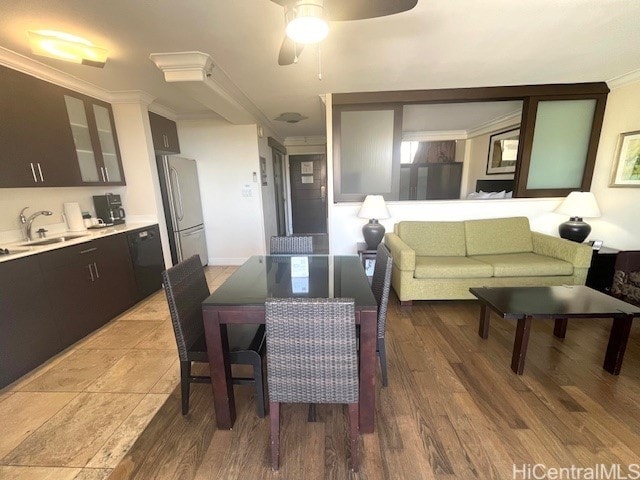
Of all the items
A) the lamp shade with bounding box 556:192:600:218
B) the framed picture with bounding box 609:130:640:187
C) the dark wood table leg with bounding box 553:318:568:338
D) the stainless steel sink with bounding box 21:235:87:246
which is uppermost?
the framed picture with bounding box 609:130:640:187

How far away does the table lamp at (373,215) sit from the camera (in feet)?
10.1

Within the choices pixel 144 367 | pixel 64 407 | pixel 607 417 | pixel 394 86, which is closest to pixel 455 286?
pixel 607 417

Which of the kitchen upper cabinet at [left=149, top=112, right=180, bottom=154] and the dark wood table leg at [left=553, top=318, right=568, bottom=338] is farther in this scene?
the kitchen upper cabinet at [left=149, top=112, right=180, bottom=154]

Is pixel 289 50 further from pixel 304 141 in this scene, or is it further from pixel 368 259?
pixel 304 141

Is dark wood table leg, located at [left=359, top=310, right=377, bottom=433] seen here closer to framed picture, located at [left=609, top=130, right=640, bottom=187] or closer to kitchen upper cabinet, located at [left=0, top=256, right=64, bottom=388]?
kitchen upper cabinet, located at [left=0, top=256, right=64, bottom=388]

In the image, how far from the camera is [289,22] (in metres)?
1.30

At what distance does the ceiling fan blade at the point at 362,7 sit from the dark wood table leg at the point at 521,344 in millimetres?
1950

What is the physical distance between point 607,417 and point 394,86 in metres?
3.22

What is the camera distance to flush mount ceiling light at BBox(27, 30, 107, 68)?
1841 millimetres

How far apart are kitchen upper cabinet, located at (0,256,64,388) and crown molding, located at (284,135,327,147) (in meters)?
5.42

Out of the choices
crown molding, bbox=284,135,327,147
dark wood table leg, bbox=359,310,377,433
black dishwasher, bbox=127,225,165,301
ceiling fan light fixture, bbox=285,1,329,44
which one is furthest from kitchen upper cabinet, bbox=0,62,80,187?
crown molding, bbox=284,135,327,147

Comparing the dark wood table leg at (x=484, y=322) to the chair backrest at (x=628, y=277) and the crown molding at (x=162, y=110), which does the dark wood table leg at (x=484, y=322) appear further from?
the crown molding at (x=162, y=110)

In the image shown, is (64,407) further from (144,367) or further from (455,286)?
(455,286)

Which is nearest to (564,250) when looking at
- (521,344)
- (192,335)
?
(521,344)
